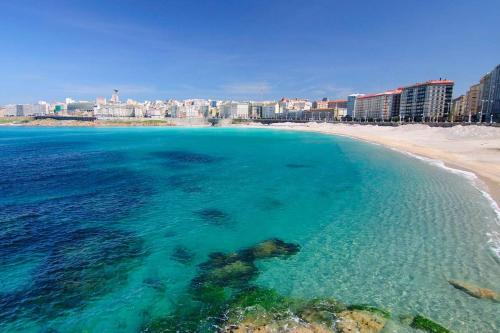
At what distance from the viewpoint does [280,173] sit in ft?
111

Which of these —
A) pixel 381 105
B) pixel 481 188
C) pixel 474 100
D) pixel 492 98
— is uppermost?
pixel 474 100

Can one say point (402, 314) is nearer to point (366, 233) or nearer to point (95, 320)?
point (366, 233)

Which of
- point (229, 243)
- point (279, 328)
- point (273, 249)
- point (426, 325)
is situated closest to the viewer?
point (279, 328)

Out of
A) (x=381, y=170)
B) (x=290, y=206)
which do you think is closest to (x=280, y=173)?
(x=381, y=170)

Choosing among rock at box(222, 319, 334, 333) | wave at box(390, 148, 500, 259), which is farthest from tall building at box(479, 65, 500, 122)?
rock at box(222, 319, 334, 333)

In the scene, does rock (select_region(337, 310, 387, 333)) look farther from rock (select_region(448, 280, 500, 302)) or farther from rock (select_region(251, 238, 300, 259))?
rock (select_region(251, 238, 300, 259))

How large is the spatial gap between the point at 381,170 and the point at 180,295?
95.6 feet

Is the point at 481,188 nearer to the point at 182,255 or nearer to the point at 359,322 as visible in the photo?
the point at 359,322

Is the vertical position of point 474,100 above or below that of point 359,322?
above

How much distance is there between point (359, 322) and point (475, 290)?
476 centimetres

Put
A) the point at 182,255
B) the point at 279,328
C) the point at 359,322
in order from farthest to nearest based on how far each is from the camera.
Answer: the point at 182,255, the point at 359,322, the point at 279,328

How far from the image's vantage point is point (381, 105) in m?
158

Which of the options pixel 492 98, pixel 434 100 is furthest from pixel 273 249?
pixel 434 100

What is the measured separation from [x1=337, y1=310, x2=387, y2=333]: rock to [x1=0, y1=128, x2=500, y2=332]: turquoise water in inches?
20.5
